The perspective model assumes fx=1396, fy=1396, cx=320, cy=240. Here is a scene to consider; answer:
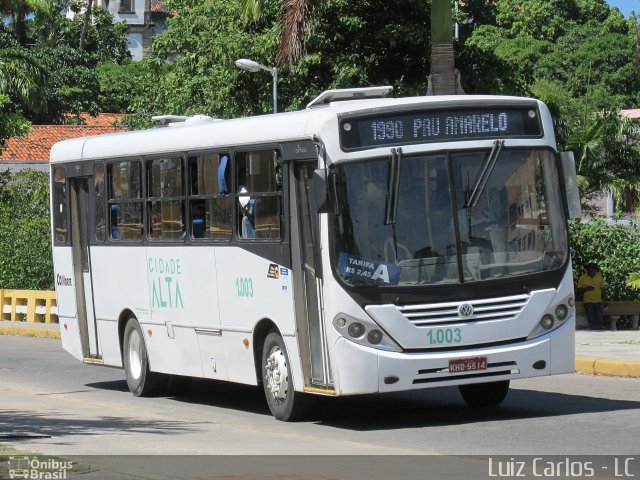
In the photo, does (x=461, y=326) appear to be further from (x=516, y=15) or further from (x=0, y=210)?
(x=516, y=15)

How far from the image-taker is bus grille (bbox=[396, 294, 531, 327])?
1260cm

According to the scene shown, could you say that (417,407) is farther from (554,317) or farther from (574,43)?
(574,43)

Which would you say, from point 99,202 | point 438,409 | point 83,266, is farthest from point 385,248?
point 83,266

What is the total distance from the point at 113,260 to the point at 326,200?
18.4 ft

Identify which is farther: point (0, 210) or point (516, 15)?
point (516, 15)

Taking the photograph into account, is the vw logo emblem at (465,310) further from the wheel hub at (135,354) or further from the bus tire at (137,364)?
the wheel hub at (135,354)

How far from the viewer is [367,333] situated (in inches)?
493

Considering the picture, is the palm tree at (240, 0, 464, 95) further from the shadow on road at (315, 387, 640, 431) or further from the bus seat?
the shadow on road at (315, 387, 640, 431)

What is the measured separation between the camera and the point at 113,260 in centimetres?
1755

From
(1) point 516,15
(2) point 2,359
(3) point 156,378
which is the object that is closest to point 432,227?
(3) point 156,378

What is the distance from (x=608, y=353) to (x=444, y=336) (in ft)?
24.5

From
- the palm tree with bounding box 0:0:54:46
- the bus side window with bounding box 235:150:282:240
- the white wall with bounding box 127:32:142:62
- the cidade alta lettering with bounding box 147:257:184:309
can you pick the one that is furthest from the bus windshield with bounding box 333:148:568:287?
the white wall with bounding box 127:32:142:62

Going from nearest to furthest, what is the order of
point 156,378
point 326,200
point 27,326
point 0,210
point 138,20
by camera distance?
point 326,200, point 156,378, point 27,326, point 0,210, point 138,20

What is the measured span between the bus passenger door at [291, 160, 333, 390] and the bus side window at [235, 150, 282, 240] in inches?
12.3
